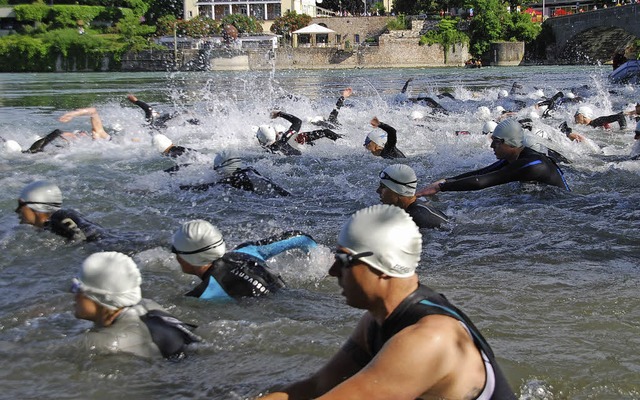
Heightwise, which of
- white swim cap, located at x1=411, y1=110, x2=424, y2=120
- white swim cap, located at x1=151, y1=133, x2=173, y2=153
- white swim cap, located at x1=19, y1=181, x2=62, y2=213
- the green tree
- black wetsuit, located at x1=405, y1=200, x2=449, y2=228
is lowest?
black wetsuit, located at x1=405, y1=200, x2=449, y2=228

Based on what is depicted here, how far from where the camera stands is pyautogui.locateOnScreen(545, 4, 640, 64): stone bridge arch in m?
55.8

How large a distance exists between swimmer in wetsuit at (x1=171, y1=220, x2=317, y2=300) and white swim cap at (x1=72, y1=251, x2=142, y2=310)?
2.53ft

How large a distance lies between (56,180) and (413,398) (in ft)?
31.9

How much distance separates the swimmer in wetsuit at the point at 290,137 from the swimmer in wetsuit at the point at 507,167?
455 cm

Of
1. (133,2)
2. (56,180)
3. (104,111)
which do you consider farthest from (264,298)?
(133,2)

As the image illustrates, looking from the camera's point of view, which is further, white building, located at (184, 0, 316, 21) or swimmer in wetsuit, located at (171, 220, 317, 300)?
white building, located at (184, 0, 316, 21)

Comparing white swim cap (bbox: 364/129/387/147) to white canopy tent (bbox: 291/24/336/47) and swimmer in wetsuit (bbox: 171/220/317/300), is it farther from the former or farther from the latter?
white canopy tent (bbox: 291/24/336/47)

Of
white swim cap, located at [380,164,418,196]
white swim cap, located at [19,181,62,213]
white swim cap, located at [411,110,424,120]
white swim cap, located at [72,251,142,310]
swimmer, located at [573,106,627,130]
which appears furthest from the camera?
white swim cap, located at [411,110,424,120]

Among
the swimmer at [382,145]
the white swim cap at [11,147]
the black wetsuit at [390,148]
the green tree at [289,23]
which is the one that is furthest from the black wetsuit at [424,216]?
the green tree at [289,23]

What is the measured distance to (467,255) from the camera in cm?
653

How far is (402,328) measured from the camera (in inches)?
92.3

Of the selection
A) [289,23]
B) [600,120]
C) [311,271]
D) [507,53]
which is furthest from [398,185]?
[289,23]

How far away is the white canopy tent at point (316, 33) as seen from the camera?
6856 cm

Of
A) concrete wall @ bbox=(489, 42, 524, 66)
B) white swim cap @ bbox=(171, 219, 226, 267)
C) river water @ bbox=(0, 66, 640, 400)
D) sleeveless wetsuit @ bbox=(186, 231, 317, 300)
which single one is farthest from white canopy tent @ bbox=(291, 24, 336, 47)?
white swim cap @ bbox=(171, 219, 226, 267)
